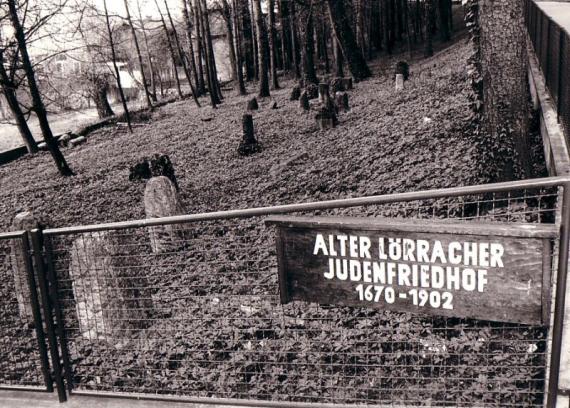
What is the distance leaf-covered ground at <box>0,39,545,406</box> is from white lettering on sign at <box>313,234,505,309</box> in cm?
39

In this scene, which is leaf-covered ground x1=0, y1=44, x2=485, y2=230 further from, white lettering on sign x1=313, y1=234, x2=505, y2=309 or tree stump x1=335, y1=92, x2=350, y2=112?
white lettering on sign x1=313, y1=234, x2=505, y2=309

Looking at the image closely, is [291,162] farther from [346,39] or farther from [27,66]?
[346,39]

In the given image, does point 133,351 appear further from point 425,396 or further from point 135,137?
point 135,137

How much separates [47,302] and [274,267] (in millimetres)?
2547

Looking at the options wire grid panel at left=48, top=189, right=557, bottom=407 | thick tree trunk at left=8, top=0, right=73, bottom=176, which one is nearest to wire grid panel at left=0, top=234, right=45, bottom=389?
wire grid panel at left=48, top=189, right=557, bottom=407

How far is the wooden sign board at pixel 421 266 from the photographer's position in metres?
2.96

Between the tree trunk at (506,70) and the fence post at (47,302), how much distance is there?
473cm

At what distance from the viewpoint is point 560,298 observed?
10.1 ft

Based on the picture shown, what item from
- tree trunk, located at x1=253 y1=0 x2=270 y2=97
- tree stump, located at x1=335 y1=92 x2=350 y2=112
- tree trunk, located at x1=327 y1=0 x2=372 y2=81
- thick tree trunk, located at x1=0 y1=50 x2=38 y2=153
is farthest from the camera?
tree trunk, located at x1=253 y1=0 x2=270 y2=97

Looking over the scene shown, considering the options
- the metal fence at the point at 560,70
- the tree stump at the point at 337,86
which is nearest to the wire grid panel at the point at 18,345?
the metal fence at the point at 560,70

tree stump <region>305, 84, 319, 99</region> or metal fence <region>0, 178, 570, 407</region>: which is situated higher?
tree stump <region>305, 84, 319, 99</region>

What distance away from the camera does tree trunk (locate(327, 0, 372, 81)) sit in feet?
76.1

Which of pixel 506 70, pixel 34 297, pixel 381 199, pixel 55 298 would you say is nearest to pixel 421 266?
pixel 381 199

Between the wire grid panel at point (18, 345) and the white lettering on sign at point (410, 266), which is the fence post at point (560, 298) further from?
the wire grid panel at point (18, 345)
